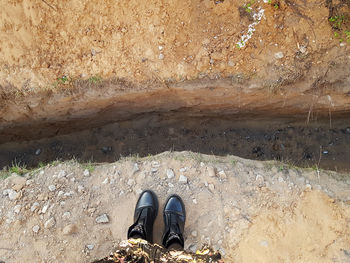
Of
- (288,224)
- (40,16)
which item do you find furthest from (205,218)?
(40,16)

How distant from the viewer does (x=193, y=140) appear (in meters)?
3.99

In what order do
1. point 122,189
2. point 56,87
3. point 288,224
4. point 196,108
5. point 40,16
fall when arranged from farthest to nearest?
point 196,108 < point 56,87 < point 40,16 < point 122,189 < point 288,224

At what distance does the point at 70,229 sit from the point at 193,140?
206 cm

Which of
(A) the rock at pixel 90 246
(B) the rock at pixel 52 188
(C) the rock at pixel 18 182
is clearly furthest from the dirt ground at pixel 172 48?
(A) the rock at pixel 90 246

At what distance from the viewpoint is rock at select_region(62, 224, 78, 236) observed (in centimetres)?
246

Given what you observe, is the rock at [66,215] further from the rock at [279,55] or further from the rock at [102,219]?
the rock at [279,55]

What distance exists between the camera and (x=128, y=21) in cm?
305

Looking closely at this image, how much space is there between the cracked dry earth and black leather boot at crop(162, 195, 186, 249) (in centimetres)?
10

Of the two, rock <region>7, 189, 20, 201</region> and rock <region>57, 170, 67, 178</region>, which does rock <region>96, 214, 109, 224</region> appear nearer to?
rock <region>57, 170, 67, 178</region>

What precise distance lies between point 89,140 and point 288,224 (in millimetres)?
2807

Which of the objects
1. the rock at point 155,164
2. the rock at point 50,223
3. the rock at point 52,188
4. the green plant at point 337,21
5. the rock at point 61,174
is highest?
the green plant at point 337,21

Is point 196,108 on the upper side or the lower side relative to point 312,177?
upper

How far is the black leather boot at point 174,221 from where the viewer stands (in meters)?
2.37

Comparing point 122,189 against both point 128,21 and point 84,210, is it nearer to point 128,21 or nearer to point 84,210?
point 84,210
